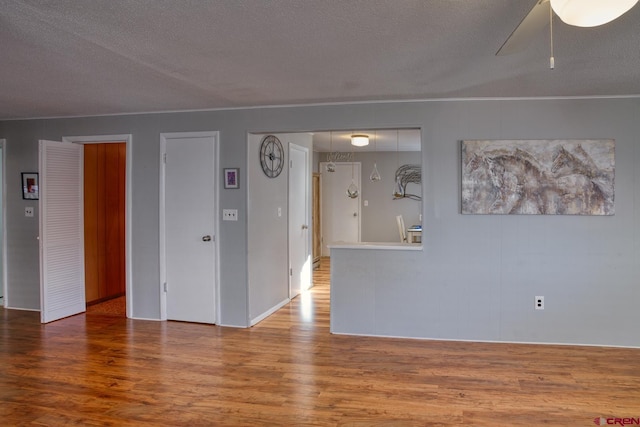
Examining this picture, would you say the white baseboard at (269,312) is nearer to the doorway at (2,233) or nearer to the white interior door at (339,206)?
the doorway at (2,233)

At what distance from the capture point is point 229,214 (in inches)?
175

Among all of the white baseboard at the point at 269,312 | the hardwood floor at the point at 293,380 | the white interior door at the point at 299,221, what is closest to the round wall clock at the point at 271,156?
the white interior door at the point at 299,221

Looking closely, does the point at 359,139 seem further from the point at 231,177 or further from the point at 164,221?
the point at 164,221

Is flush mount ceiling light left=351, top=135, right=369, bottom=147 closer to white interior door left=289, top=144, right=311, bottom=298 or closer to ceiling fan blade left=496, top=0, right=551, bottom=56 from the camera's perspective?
white interior door left=289, top=144, right=311, bottom=298

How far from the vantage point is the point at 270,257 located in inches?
196

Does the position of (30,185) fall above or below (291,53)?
below

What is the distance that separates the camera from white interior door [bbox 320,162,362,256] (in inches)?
358

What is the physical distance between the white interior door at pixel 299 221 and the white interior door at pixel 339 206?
9.20 ft

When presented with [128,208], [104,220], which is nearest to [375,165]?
[104,220]

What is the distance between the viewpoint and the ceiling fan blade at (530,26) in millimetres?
1784

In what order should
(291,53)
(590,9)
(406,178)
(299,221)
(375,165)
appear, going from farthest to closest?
(406,178)
(375,165)
(299,221)
(291,53)
(590,9)

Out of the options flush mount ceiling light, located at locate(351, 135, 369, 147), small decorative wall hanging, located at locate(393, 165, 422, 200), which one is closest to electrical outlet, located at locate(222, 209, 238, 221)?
flush mount ceiling light, located at locate(351, 135, 369, 147)

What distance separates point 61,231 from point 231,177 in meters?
1.98

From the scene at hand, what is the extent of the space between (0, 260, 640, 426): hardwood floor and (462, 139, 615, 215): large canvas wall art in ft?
4.01
